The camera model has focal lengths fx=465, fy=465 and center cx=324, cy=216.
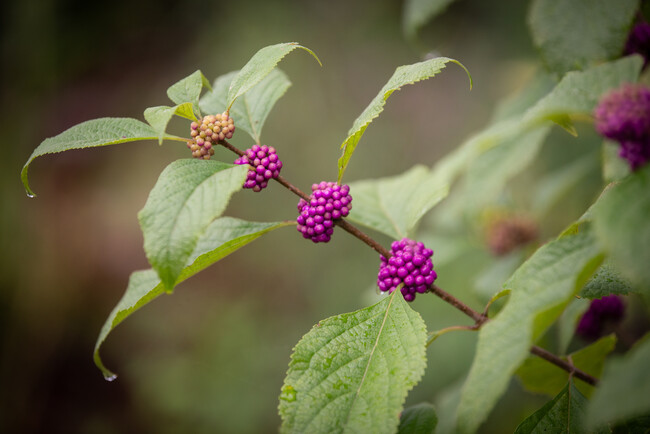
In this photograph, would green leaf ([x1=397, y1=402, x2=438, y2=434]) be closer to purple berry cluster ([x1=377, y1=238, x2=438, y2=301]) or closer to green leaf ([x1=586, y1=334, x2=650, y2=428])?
purple berry cluster ([x1=377, y1=238, x2=438, y2=301])

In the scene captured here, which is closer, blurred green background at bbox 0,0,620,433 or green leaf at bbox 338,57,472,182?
green leaf at bbox 338,57,472,182

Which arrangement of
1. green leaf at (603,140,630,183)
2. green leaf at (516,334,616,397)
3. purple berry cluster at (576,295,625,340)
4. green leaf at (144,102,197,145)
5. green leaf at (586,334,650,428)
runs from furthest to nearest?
purple berry cluster at (576,295,625,340) → green leaf at (516,334,616,397) → green leaf at (603,140,630,183) → green leaf at (144,102,197,145) → green leaf at (586,334,650,428)

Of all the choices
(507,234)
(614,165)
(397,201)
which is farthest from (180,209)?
(507,234)

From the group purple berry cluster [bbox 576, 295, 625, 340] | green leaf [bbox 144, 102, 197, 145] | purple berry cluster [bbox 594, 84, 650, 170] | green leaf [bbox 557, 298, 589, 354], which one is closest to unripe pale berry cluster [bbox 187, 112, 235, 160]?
green leaf [bbox 144, 102, 197, 145]

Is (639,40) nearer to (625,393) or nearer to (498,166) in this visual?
(498,166)

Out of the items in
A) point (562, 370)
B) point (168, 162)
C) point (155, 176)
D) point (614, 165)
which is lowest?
point (155, 176)

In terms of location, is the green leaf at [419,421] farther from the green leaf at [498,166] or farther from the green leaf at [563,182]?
the green leaf at [563,182]

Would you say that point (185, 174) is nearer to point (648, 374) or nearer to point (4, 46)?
point (648, 374)

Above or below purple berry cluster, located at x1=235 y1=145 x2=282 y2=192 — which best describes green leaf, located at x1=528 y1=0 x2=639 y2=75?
above
